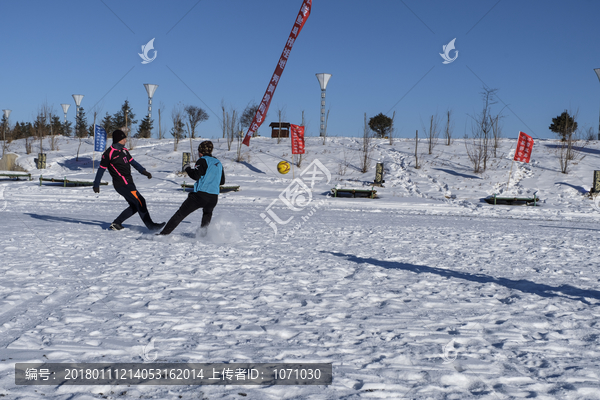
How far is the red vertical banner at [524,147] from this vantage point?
22562mm

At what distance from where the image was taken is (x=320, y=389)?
102 inches

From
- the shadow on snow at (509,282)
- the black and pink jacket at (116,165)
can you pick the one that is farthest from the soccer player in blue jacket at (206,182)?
the shadow on snow at (509,282)

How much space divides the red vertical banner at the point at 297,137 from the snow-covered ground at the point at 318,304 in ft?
54.6

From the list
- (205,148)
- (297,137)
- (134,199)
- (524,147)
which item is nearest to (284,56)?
(297,137)

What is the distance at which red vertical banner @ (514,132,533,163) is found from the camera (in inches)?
888

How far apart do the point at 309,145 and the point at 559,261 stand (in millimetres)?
31414

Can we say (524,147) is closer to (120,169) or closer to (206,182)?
(206,182)

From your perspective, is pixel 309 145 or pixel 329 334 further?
pixel 309 145

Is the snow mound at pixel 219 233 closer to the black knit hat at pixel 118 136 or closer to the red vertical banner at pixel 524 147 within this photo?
the black knit hat at pixel 118 136

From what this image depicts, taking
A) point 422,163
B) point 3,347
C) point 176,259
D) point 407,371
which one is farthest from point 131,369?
point 422,163

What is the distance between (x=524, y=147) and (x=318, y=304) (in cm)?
2209

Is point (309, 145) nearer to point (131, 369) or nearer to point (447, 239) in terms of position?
point (447, 239)

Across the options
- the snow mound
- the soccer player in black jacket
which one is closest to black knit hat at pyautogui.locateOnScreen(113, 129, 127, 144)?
the soccer player in black jacket

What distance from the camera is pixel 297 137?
26953 mm
